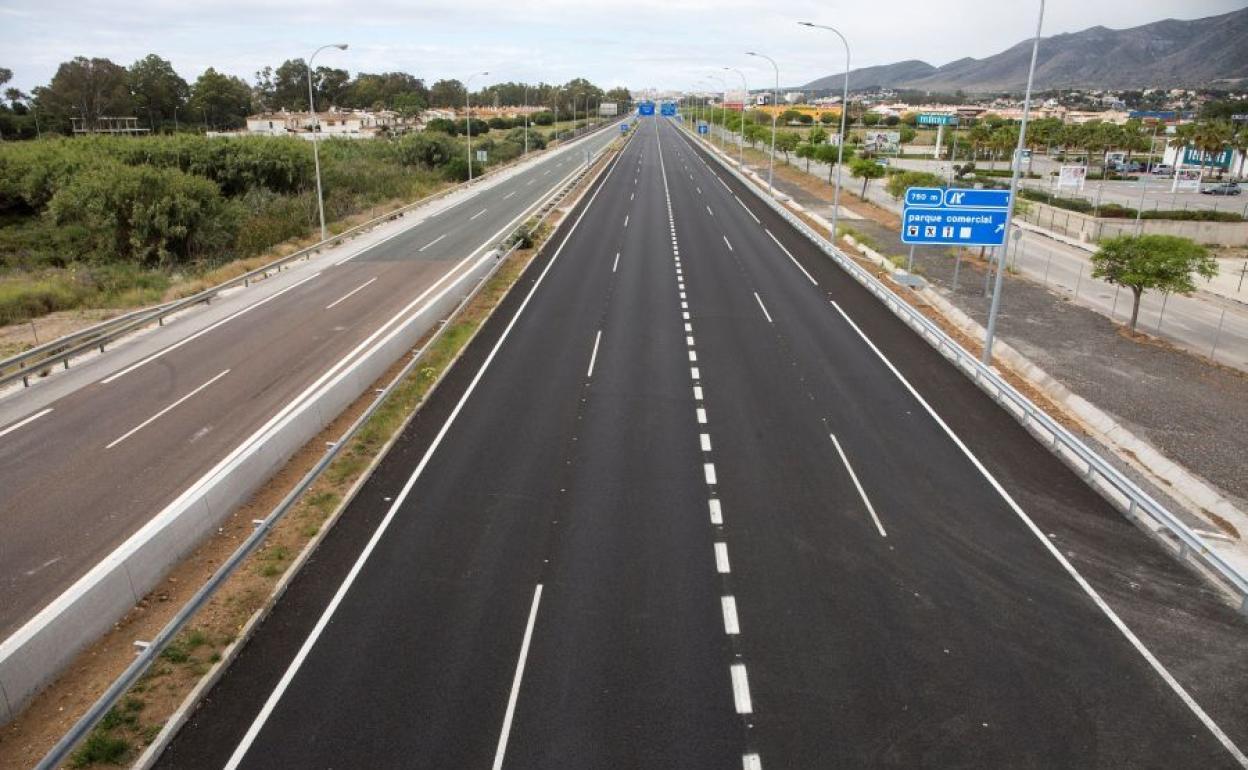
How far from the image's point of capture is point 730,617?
11.2 metres

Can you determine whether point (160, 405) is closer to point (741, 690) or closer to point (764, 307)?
point (741, 690)

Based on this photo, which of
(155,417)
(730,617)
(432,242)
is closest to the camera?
(730,617)

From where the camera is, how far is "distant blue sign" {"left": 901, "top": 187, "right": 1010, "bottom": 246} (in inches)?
1033

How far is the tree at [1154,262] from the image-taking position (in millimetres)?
25531

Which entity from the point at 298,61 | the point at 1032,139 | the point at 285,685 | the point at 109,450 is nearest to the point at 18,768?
the point at 285,685

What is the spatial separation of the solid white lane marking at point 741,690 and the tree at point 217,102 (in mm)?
152687

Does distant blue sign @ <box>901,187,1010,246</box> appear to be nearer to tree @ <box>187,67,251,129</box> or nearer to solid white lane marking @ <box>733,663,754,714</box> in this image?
solid white lane marking @ <box>733,663,754,714</box>

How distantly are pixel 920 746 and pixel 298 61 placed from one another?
209 metres

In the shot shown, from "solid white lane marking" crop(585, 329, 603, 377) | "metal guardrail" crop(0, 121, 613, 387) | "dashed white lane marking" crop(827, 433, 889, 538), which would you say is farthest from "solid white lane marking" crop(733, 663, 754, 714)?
"metal guardrail" crop(0, 121, 613, 387)

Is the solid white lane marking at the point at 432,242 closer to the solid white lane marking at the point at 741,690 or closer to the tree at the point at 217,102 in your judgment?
the solid white lane marking at the point at 741,690

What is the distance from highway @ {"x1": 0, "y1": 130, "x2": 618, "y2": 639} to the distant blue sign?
55.5 ft

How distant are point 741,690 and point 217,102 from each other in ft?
514

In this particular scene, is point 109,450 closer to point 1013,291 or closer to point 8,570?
Answer: point 8,570

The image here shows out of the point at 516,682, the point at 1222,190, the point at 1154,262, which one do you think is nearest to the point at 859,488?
the point at 516,682
